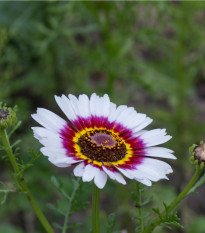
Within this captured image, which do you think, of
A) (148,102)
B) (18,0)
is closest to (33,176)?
(18,0)

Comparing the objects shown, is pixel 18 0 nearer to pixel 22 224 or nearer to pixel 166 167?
pixel 22 224

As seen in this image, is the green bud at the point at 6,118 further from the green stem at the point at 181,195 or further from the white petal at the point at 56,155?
the green stem at the point at 181,195

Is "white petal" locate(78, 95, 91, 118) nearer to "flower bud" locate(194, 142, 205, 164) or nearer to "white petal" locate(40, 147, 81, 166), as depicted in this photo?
"white petal" locate(40, 147, 81, 166)

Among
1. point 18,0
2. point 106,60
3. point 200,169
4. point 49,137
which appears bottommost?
point 200,169

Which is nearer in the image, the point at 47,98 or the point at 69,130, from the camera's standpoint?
the point at 69,130

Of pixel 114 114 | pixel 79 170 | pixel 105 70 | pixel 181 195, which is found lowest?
pixel 181 195

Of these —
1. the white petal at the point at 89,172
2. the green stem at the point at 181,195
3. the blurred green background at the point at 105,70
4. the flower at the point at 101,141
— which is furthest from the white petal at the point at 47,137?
the blurred green background at the point at 105,70

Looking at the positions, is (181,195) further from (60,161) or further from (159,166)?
(60,161)

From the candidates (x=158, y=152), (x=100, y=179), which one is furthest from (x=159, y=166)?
(x=100, y=179)
